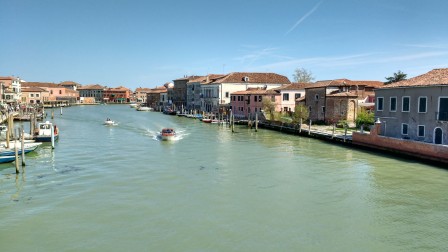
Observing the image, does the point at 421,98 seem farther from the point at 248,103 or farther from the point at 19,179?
the point at 248,103

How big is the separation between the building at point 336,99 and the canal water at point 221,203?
1498cm

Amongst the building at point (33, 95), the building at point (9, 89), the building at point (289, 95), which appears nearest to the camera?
the building at point (289, 95)

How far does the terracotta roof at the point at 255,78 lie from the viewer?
6800 cm

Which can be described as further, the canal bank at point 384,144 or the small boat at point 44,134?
the small boat at point 44,134

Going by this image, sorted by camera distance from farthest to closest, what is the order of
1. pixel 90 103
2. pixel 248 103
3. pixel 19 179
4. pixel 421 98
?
pixel 90 103, pixel 248 103, pixel 421 98, pixel 19 179

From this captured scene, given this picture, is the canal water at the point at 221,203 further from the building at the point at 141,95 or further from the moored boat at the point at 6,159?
the building at the point at 141,95

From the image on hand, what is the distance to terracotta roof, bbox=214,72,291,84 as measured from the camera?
68000 mm

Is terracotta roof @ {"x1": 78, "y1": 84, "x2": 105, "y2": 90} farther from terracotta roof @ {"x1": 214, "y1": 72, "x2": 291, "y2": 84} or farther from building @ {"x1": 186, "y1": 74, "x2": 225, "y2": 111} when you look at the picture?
terracotta roof @ {"x1": 214, "y1": 72, "x2": 291, "y2": 84}

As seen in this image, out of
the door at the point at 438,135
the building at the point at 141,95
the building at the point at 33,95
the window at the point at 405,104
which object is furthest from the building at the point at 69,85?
the door at the point at 438,135

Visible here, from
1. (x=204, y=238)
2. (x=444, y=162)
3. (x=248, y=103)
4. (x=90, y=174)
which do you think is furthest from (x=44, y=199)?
(x=248, y=103)

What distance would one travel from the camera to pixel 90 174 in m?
20.9

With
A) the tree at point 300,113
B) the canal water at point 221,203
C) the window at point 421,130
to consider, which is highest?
the tree at point 300,113

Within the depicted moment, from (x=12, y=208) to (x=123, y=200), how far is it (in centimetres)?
424

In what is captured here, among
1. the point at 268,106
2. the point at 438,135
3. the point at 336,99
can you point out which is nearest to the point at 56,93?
the point at 268,106
